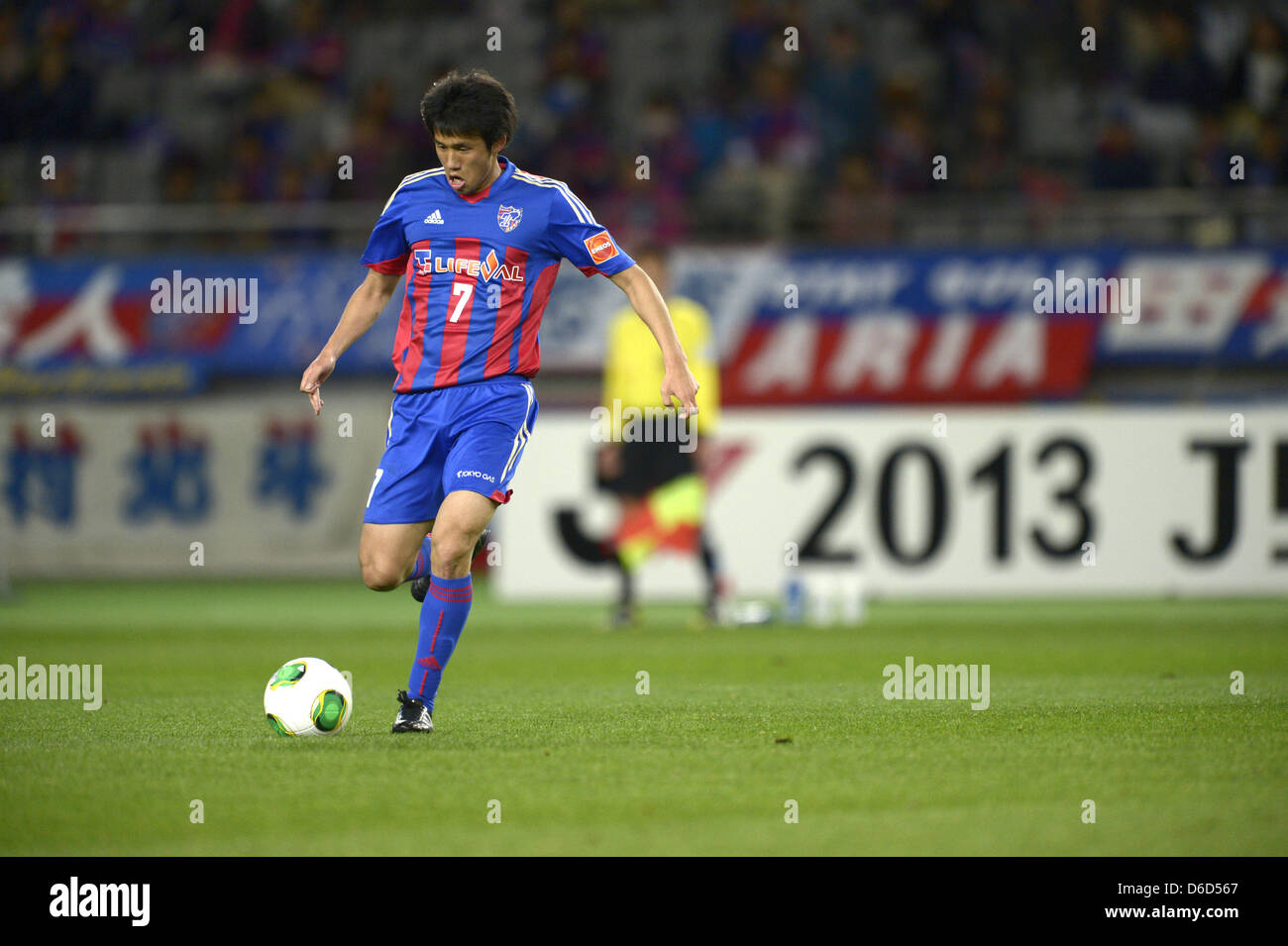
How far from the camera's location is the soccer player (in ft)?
19.2

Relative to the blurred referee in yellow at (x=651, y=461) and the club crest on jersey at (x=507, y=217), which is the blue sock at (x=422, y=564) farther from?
the blurred referee in yellow at (x=651, y=461)

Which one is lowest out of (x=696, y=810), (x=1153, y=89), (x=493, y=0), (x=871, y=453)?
(x=696, y=810)

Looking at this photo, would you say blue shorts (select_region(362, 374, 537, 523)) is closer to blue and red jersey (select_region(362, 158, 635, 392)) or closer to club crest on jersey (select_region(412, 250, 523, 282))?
blue and red jersey (select_region(362, 158, 635, 392))

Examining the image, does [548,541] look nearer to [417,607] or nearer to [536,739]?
[417,607]

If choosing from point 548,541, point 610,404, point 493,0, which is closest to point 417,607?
point 548,541

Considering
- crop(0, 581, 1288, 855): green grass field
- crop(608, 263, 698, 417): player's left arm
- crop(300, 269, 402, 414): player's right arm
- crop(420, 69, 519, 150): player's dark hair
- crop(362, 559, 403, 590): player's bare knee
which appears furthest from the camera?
crop(300, 269, 402, 414): player's right arm

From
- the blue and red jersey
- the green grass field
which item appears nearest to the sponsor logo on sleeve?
the blue and red jersey

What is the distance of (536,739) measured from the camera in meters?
5.76

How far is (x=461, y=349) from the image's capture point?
19.6ft

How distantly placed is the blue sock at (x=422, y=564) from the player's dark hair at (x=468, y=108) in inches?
60.8

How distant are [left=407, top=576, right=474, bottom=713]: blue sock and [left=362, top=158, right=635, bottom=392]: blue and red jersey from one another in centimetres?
72

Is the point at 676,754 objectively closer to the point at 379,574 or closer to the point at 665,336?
the point at 379,574

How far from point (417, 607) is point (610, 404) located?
9.17 feet

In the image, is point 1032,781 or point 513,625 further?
point 513,625
